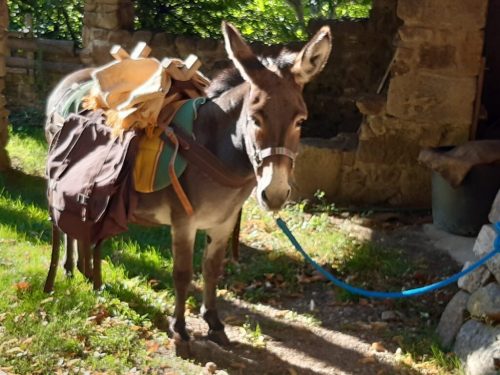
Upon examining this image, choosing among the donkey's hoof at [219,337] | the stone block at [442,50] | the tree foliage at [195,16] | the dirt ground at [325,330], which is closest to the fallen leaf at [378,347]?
the dirt ground at [325,330]

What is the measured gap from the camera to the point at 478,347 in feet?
14.5

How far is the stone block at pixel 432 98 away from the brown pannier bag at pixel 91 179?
3.69 meters

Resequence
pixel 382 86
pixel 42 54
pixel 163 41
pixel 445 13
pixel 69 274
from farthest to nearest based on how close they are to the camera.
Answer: pixel 42 54, pixel 163 41, pixel 382 86, pixel 445 13, pixel 69 274

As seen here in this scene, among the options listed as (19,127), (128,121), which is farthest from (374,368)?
(19,127)

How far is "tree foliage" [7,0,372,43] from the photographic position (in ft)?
33.7

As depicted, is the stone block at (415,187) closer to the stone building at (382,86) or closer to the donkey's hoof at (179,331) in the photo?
the stone building at (382,86)

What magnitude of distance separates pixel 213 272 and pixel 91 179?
100cm

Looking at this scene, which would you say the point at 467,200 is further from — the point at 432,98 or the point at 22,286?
the point at 22,286

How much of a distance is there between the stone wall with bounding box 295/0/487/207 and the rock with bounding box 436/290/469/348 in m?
2.72

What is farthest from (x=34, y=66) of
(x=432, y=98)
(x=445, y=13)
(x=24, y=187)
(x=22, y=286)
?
(x=22, y=286)

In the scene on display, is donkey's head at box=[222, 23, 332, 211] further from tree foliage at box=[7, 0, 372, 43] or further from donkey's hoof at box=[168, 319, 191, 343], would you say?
tree foliage at box=[7, 0, 372, 43]

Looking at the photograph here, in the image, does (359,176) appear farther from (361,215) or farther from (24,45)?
(24,45)

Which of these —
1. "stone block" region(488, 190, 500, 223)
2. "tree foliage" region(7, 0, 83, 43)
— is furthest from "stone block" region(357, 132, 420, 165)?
"tree foliage" region(7, 0, 83, 43)

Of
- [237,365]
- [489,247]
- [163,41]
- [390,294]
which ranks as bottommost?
[237,365]
